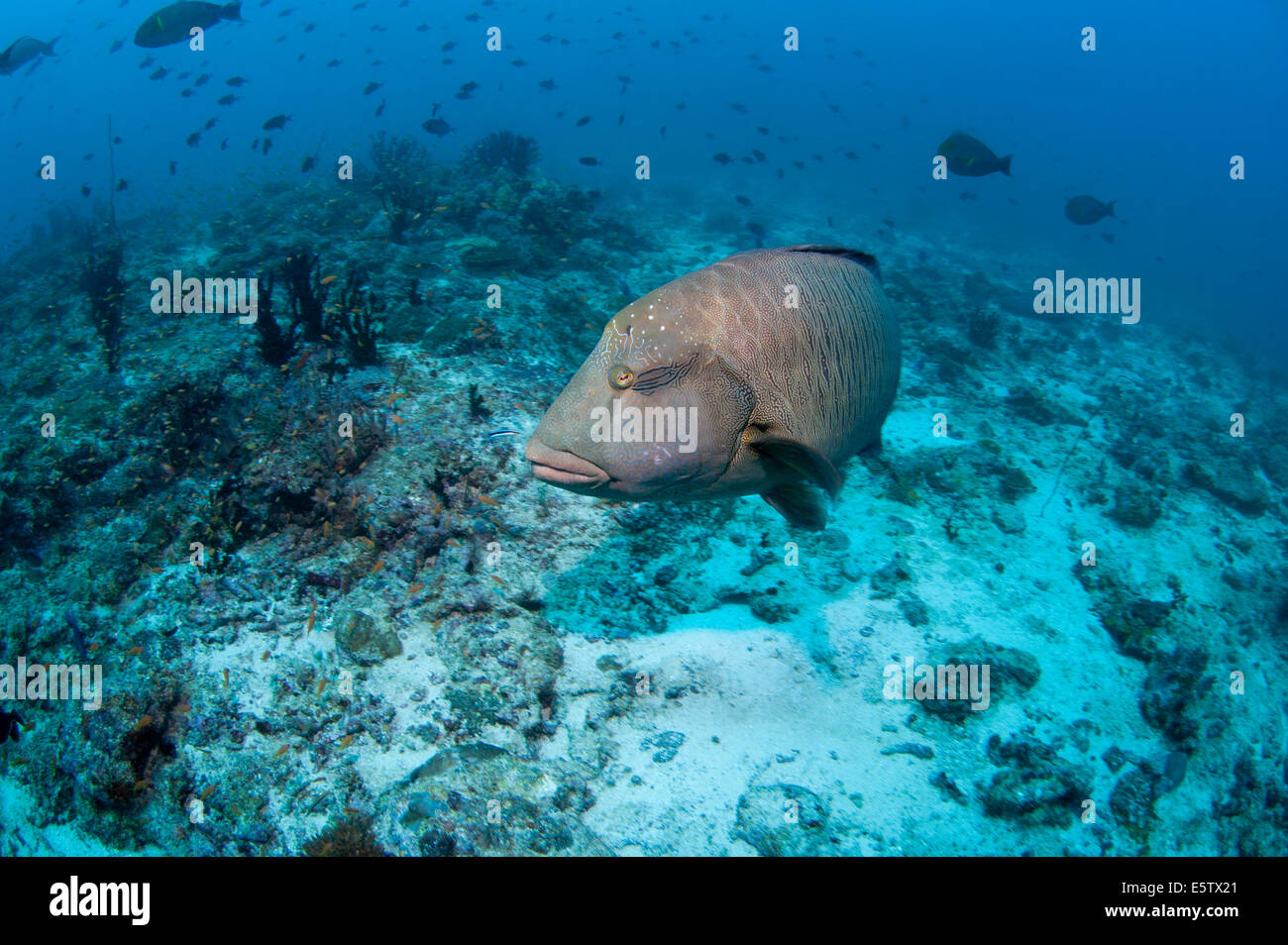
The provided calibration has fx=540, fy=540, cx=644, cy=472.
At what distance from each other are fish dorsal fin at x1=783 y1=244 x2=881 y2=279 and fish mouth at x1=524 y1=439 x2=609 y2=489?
5.61ft

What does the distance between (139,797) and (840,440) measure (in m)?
4.79

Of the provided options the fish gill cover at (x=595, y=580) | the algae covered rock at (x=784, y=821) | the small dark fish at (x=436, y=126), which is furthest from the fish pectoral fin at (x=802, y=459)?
the small dark fish at (x=436, y=126)

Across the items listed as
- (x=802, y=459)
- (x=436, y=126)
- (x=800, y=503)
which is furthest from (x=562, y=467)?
(x=436, y=126)

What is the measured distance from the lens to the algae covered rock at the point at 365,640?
157 inches

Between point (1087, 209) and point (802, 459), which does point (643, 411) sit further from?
point (1087, 209)

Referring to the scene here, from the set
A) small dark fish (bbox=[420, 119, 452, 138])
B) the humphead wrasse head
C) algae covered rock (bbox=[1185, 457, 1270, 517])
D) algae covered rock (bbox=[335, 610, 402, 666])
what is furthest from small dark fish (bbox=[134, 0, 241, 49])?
algae covered rock (bbox=[1185, 457, 1270, 517])

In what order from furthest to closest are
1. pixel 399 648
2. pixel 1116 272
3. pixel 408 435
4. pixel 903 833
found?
pixel 1116 272
pixel 408 435
pixel 399 648
pixel 903 833

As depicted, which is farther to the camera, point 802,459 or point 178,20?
point 178,20

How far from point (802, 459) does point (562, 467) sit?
3.62 feet

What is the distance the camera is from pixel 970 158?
9.68 m

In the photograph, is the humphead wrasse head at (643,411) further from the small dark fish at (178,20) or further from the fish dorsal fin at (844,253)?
the small dark fish at (178,20)

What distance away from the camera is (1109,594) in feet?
19.8

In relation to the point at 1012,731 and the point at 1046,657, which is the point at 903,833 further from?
the point at 1046,657

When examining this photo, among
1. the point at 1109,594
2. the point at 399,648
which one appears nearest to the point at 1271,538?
the point at 1109,594
